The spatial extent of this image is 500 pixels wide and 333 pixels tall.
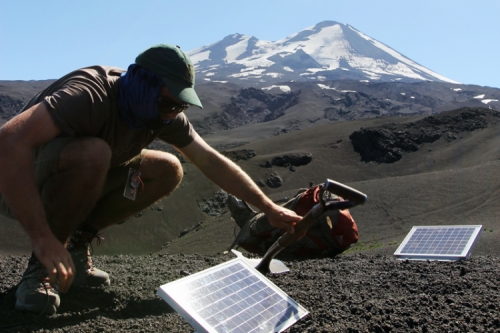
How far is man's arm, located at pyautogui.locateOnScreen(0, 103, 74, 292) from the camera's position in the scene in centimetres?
234

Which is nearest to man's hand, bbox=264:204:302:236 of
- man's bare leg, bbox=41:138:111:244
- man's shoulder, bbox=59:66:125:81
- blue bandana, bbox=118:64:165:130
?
blue bandana, bbox=118:64:165:130

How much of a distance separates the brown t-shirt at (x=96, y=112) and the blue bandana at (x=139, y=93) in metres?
0.07

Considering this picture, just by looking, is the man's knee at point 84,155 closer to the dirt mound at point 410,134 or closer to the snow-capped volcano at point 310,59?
the dirt mound at point 410,134

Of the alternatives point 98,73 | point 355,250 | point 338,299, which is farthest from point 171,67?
point 355,250

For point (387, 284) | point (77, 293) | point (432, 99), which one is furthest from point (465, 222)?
point (432, 99)

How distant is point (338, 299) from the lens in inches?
122

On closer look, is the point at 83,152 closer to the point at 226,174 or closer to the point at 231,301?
the point at 226,174

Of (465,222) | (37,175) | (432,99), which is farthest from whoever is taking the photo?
(432,99)

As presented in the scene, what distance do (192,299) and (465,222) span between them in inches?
310

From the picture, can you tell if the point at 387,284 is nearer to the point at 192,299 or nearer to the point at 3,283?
the point at 192,299

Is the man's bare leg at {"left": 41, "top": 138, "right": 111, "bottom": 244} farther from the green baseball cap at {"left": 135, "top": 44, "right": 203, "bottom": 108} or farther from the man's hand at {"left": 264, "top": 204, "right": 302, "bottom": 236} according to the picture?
the man's hand at {"left": 264, "top": 204, "right": 302, "bottom": 236}

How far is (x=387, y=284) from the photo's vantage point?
3.55 meters

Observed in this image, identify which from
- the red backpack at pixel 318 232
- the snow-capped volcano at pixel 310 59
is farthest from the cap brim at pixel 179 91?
the snow-capped volcano at pixel 310 59

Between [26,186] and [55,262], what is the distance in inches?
16.3
